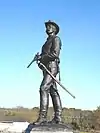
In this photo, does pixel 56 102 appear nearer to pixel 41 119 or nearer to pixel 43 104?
pixel 43 104

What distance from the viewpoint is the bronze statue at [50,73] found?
10.6 metres

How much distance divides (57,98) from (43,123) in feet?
2.90

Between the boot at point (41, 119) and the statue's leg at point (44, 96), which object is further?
the statue's leg at point (44, 96)

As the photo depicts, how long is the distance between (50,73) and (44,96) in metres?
0.61

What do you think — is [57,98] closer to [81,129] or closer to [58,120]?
[58,120]

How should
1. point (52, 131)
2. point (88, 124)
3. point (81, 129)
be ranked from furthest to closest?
point (88, 124)
point (81, 129)
point (52, 131)

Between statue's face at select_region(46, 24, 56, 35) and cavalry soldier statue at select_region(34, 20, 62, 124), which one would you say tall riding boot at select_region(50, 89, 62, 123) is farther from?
statue's face at select_region(46, 24, 56, 35)

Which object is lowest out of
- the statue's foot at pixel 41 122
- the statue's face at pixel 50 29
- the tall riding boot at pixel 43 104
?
the statue's foot at pixel 41 122

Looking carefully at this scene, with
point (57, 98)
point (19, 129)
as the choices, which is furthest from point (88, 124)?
point (57, 98)

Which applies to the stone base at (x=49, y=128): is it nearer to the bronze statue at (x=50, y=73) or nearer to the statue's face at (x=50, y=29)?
the bronze statue at (x=50, y=73)

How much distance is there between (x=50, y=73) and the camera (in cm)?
1071

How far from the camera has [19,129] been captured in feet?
67.8

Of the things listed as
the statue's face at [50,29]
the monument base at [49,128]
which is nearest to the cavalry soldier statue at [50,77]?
the statue's face at [50,29]

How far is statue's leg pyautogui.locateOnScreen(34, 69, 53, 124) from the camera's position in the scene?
1045cm
